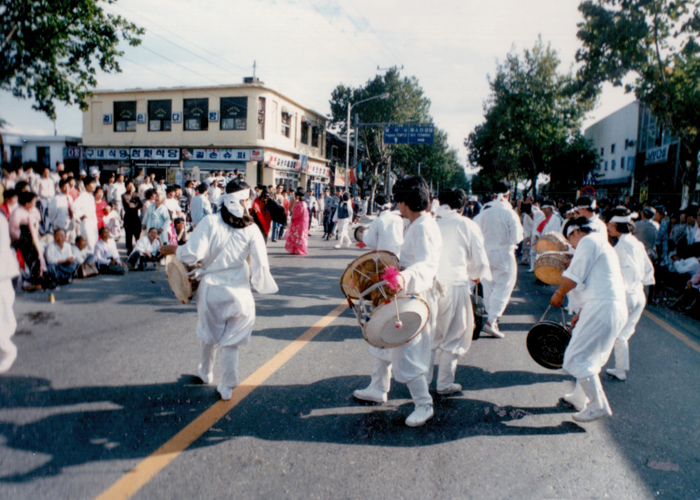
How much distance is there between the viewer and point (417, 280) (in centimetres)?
335

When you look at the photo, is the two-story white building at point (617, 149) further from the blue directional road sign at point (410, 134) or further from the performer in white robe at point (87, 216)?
the performer in white robe at point (87, 216)

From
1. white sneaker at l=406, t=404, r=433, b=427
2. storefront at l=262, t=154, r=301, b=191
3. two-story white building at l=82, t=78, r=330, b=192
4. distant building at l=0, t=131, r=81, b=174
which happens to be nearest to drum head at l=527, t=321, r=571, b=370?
white sneaker at l=406, t=404, r=433, b=427

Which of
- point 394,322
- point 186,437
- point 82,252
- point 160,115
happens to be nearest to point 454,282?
point 394,322

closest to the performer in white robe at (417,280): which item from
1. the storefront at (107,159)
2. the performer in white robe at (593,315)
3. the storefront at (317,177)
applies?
the performer in white robe at (593,315)

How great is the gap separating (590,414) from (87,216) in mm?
8942

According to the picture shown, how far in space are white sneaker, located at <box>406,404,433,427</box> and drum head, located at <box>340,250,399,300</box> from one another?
0.90m

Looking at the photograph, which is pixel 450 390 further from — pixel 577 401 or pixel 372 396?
pixel 577 401

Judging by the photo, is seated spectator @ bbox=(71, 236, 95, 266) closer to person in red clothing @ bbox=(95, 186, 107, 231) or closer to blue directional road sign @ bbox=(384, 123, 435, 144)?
person in red clothing @ bbox=(95, 186, 107, 231)

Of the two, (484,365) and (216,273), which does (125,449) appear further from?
(484,365)

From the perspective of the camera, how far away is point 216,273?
12.8ft

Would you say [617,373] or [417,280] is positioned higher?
[417,280]

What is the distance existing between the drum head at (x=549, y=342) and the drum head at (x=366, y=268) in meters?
1.39

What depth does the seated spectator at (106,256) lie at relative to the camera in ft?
30.4

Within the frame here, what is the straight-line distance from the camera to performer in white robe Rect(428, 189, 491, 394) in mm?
4043
